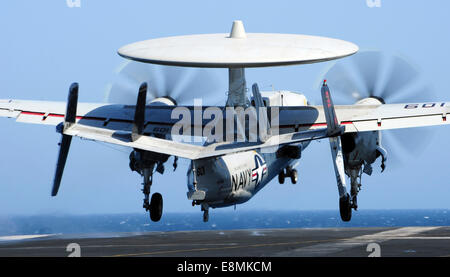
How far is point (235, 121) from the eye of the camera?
3888cm

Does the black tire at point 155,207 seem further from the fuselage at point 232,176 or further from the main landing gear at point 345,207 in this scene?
the main landing gear at point 345,207

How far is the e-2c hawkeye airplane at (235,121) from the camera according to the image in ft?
105

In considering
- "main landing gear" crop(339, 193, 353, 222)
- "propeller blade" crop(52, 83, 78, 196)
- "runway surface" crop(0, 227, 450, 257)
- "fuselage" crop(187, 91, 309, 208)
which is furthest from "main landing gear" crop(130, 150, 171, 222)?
"main landing gear" crop(339, 193, 353, 222)

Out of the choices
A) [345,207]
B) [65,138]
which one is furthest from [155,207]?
[345,207]

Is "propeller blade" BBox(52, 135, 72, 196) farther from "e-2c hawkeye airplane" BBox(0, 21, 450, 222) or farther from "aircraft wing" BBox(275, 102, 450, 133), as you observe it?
"aircraft wing" BBox(275, 102, 450, 133)

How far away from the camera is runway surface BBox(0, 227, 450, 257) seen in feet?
109

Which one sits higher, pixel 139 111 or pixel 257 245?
pixel 139 111

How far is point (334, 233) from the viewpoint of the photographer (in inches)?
1885

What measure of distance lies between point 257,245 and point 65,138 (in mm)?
12229

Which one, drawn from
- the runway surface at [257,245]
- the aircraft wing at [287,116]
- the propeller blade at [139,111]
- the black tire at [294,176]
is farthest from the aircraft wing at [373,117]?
the propeller blade at [139,111]

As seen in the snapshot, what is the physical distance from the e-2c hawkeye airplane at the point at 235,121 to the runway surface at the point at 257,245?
231 centimetres

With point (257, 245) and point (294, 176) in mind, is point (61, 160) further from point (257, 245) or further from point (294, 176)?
point (294, 176)
